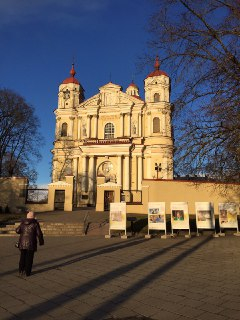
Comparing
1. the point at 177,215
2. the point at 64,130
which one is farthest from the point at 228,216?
the point at 64,130

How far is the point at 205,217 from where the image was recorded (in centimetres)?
1661

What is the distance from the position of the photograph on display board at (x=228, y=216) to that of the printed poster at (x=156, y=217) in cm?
323

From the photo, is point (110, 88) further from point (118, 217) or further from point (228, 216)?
point (228, 216)

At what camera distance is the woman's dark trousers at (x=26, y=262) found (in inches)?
297

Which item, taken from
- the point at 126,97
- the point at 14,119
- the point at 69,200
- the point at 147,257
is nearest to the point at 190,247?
the point at 147,257

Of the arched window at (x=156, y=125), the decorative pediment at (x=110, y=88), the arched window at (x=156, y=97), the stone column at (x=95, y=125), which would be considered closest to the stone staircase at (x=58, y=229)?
the arched window at (x=156, y=125)

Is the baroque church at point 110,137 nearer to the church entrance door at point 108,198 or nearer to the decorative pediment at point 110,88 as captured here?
the decorative pediment at point 110,88

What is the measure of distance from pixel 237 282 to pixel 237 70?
18.9ft

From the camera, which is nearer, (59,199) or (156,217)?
(156,217)

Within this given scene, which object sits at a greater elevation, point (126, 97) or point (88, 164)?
point (126, 97)

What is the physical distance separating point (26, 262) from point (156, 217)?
385 inches

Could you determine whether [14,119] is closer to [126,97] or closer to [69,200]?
[69,200]

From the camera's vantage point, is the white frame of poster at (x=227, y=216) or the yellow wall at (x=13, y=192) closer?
the white frame of poster at (x=227, y=216)

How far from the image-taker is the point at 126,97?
4741 centimetres
